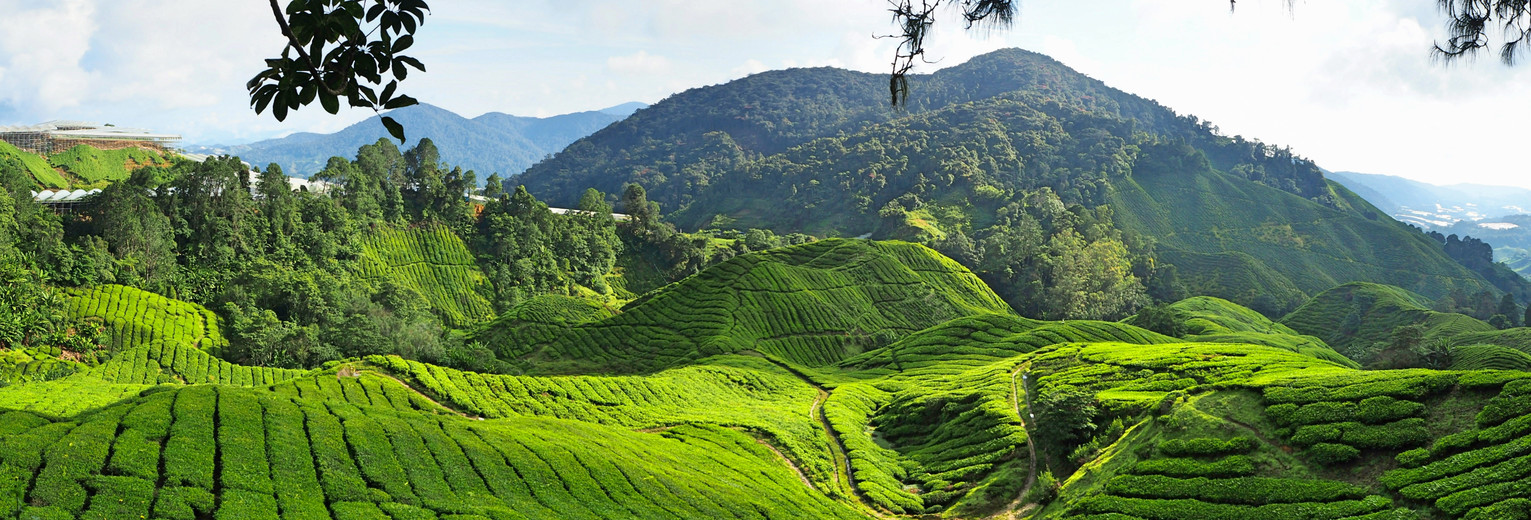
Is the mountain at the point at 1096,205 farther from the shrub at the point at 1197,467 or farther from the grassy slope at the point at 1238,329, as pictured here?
the shrub at the point at 1197,467

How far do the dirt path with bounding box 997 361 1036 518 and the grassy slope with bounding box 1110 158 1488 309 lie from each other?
93701 millimetres

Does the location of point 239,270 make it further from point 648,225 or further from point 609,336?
point 648,225

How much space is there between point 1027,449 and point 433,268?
71928 mm

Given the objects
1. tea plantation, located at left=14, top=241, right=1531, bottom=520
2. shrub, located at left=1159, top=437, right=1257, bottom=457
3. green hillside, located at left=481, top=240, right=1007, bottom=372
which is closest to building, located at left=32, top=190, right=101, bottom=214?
tea plantation, located at left=14, top=241, right=1531, bottom=520

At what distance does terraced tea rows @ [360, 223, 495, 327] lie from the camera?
267 ft

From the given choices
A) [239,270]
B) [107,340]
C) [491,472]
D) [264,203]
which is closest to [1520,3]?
[491,472]

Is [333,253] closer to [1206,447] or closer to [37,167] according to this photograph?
[37,167]

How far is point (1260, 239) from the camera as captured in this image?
471 feet

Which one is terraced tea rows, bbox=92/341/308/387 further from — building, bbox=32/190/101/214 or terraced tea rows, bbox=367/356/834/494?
building, bbox=32/190/101/214

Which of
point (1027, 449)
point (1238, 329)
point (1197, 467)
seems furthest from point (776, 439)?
point (1238, 329)

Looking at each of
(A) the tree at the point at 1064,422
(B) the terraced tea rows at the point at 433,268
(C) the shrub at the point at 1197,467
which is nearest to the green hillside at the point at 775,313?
(B) the terraced tea rows at the point at 433,268

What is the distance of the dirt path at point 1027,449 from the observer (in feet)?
88.5

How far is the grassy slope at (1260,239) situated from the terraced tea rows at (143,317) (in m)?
122

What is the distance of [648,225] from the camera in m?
110
